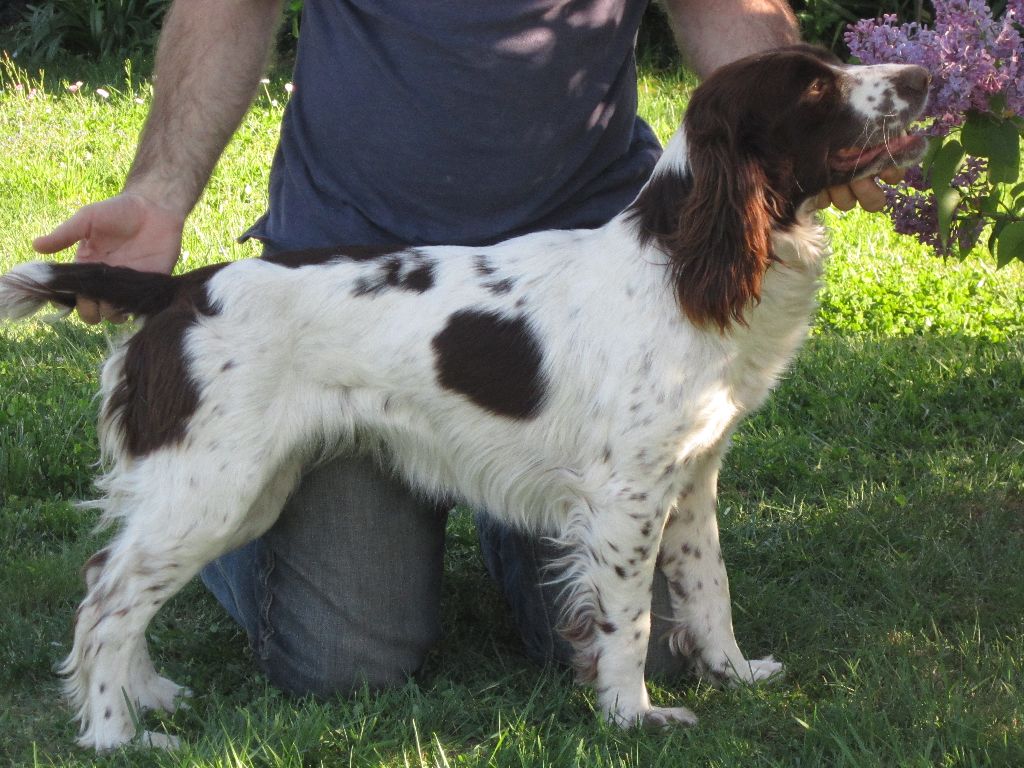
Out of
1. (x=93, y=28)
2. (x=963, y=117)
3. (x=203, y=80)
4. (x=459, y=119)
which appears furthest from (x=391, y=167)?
(x=93, y=28)

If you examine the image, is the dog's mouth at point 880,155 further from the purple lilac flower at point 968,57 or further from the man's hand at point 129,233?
the man's hand at point 129,233

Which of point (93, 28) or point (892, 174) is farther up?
point (892, 174)

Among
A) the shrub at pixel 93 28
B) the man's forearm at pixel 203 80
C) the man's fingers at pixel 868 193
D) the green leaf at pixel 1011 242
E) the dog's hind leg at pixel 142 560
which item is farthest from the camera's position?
the shrub at pixel 93 28

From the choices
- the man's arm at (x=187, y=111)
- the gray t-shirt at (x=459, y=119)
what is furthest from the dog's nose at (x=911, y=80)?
the man's arm at (x=187, y=111)

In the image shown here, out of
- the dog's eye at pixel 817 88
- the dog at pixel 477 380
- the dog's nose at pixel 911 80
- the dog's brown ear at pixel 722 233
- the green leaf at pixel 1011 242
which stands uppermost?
the dog's nose at pixel 911 80

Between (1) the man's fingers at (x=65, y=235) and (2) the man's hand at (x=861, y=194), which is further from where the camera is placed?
(1) the man's fingers at (x=65, y=235)

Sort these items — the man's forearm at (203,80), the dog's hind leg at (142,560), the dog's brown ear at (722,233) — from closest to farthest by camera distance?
the dog's brown ear at (722,233) < the dog's hind leg at (142,560) < the man's forearm at (203,80)

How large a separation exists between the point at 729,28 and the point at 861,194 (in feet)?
2.54

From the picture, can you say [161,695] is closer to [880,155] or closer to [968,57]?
[880,155]

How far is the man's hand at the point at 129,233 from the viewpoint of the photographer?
3080 millimetres

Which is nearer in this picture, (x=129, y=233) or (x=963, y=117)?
(x=963, y=117)

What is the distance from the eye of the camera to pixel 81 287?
285 cm

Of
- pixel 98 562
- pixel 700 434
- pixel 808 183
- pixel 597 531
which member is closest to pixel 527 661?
pixel 597 531

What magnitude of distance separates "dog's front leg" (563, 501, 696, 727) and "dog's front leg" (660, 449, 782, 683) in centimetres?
26
